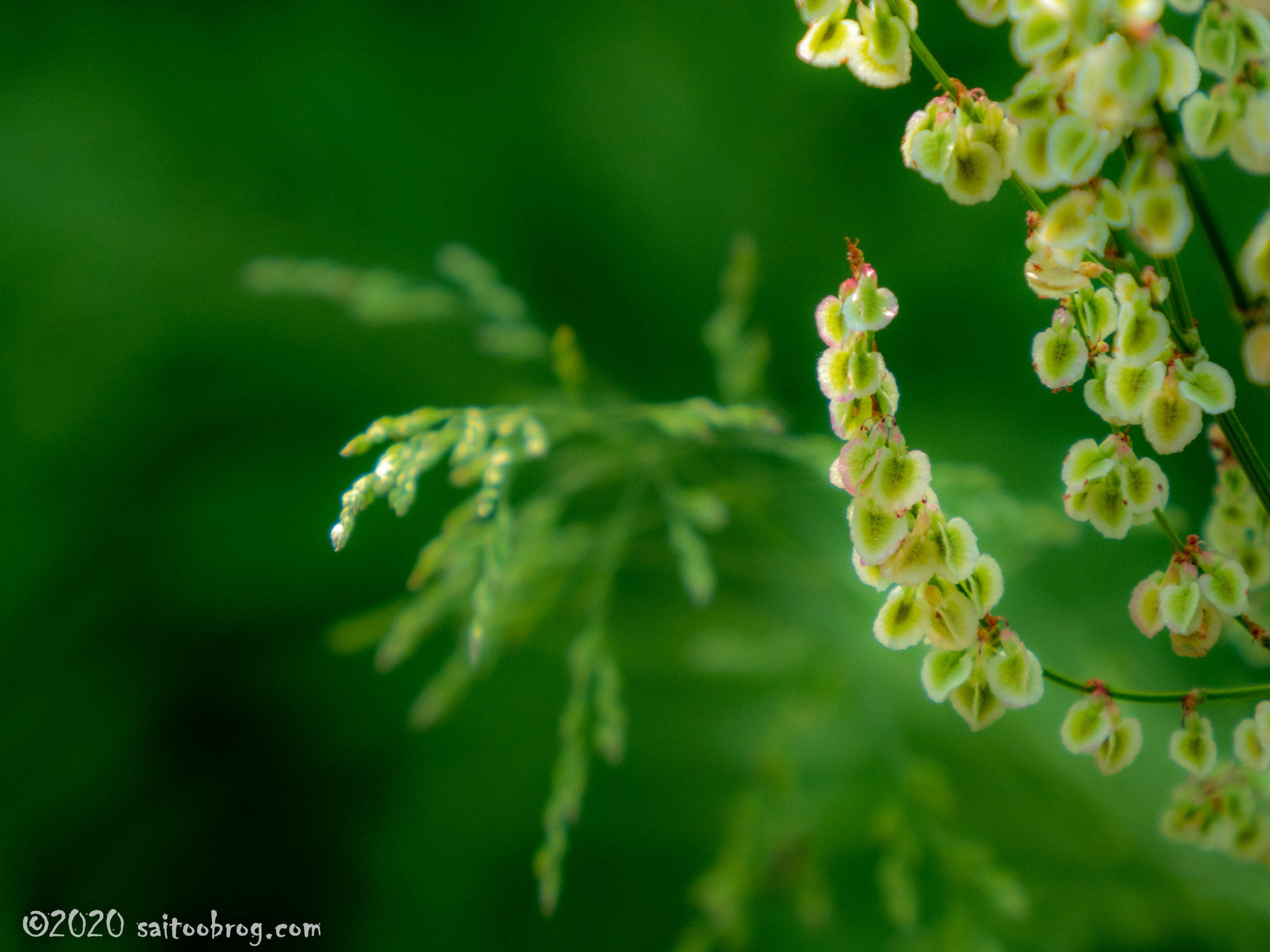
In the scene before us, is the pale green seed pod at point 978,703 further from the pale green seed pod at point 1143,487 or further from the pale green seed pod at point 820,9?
the pale green seed pod at point 820,9

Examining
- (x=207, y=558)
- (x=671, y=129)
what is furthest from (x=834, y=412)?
(x=207, y=558)

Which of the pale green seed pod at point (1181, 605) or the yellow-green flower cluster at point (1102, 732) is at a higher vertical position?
the pale green seed pod at point (1181, 605)

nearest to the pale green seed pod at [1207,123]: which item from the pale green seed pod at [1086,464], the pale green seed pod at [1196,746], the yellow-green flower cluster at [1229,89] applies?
the yellow-green flower cluster at [1229,89]

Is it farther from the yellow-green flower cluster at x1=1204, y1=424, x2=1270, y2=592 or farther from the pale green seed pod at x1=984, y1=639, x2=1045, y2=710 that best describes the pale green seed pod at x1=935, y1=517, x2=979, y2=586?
the yellow-green flower cluster at x1=1204, y1=424, x2=1270, y2=592

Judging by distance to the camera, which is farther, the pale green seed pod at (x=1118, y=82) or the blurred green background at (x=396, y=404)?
the blurred green background at (x=396, y=404)

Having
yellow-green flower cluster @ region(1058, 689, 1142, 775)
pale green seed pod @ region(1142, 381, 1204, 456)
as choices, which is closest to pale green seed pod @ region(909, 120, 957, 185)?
pale green seed pod @ region(1142, 381, 1204, 456)

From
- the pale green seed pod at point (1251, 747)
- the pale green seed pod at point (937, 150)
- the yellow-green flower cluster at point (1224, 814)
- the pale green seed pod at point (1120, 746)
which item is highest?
the pale green seed pod at point (937, 150)

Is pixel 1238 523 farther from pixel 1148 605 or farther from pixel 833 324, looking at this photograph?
pixel 833 324
